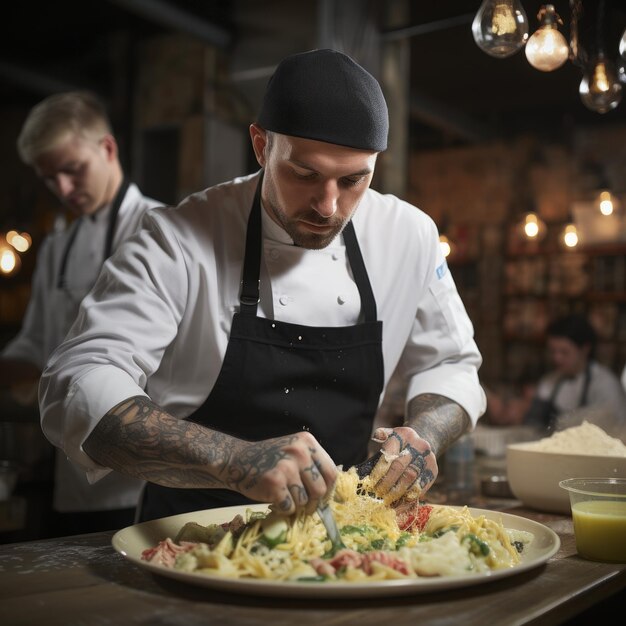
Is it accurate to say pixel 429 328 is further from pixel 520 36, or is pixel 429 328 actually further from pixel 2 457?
pixel 2 457

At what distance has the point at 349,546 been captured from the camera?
4.82 feet

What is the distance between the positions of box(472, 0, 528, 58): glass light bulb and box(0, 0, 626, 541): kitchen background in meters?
1.79

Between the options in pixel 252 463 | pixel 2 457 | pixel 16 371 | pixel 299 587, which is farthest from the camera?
pixel 16 371

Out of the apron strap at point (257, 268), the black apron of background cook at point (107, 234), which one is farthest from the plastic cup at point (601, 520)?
the black apron of background cook at point (107, 234)

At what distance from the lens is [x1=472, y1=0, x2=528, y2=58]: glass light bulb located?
1.95 m

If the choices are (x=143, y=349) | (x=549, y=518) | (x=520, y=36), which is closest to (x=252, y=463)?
(x=143, y=349)

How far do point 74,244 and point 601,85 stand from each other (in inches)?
85.6

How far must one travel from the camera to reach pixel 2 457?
303cm

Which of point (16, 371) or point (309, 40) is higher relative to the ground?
point (309, 40)

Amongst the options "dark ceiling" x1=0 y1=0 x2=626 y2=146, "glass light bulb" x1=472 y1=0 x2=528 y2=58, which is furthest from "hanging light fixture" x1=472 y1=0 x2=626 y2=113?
"dark ceiling" x1=0 y1=0 x2=626 y2=146

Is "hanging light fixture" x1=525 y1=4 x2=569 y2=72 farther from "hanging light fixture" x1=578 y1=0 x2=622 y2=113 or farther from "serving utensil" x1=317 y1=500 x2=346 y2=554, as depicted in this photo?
"serving utensil" x1=317 y1=500 x2=346 y2=554

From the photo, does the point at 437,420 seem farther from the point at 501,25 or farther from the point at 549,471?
the point at 501,25

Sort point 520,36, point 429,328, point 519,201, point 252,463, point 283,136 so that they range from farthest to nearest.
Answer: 1. point 519,201
2. point 429,328
3. point 520,36
4. point 283,136
5. point 252,463

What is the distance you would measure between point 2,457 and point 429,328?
1.75 meters
